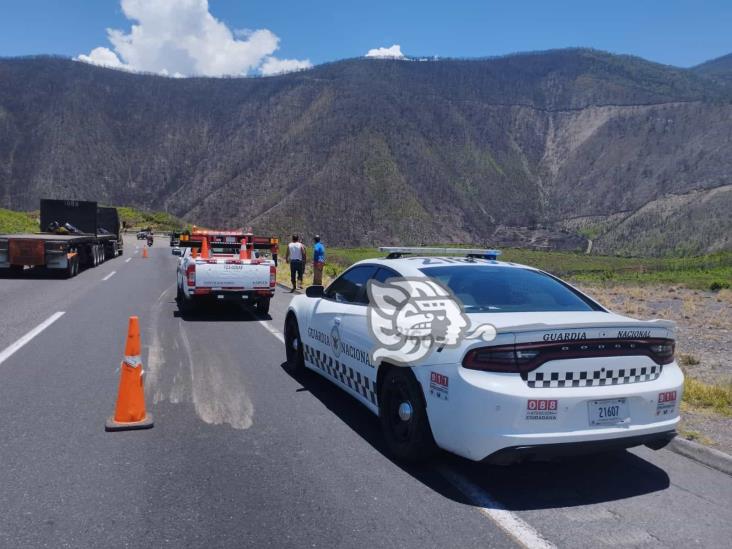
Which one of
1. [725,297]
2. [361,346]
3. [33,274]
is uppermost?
[361,346]

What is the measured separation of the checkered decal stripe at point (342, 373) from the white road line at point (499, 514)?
1.02m

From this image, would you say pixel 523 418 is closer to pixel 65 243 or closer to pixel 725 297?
pixel 65 243

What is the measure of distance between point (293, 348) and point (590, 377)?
434 cm

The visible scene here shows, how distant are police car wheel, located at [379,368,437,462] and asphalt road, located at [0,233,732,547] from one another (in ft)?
0.51

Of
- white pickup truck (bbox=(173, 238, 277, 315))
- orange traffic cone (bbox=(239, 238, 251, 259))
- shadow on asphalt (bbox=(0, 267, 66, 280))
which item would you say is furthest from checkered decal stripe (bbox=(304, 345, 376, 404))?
shadow on asphalt (bbox=(0, 267, 66, 280))

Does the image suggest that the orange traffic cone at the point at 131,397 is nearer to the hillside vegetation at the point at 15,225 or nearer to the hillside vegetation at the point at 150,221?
the hillside vegetation at the point at 15,225

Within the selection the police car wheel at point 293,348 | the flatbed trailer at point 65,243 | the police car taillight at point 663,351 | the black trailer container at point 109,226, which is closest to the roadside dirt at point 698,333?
the police car taillight at point 663,351

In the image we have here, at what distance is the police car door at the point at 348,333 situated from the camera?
18.0ft

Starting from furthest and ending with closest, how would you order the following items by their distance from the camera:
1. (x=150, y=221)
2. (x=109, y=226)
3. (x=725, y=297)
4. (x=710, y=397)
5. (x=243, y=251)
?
1. (x=150, y=221)
2. (x=109, y=226)
3. (x=725, y=297)
4. (x=243, y=251)
5. (x=710, y=397)

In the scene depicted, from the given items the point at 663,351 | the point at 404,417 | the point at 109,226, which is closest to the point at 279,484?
the point at 404,417

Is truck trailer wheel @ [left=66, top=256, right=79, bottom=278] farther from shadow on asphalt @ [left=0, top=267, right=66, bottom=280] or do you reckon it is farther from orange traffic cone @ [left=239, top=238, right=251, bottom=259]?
orange traffic cone @ [left=239, top=238, right=251, bottom=259]

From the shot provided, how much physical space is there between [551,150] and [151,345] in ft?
364

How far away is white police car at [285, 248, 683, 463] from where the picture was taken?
4020 millimetres

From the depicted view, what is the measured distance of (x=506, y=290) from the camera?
17.2 ft
